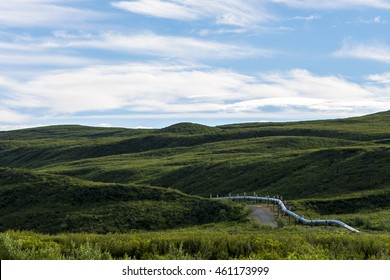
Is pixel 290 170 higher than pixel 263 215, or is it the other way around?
pixel 290 170

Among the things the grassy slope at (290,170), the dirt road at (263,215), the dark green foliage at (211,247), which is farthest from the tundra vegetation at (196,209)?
the dirt road at (263,215)

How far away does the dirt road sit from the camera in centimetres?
4212

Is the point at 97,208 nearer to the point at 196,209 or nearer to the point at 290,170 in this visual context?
the point at 196,209

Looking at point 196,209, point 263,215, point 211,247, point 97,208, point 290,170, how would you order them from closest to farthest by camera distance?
point 211,247 → point 263,215 → point 196,209 → point 97,208 → point 290,170

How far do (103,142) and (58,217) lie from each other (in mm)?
139238

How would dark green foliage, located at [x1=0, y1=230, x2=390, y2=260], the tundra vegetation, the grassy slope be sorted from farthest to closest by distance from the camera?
1. the grassy slope
2. the tundra vegetation
3. dark green foliage, located at [x1=0, y1=230, x2=390, y2=260]

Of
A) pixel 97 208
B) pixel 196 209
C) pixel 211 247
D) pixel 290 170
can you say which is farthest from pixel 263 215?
pixel 290 170

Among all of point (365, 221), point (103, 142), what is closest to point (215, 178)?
point (365, 221)

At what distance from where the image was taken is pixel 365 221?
1564 inches

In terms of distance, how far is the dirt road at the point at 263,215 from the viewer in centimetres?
4212

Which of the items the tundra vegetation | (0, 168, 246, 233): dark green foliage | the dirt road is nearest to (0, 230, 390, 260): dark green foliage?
the tundra vegetation

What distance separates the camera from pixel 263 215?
150 ft

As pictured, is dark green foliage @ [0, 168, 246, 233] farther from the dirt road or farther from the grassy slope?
the grassy slope
